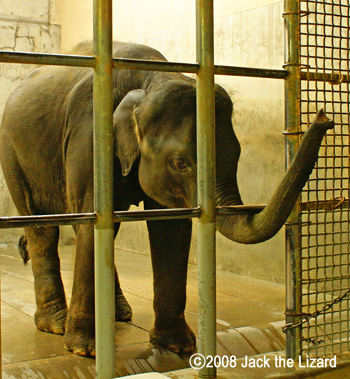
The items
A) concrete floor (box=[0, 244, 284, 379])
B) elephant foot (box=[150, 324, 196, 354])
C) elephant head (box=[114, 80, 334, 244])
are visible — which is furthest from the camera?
elephant foot (box=[150, 324, 196, 354])

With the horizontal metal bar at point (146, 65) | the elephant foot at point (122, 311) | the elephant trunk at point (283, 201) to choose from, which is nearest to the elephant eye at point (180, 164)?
the elephant trunk at point (283, 201)

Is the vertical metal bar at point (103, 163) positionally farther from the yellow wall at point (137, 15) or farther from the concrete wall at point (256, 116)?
the yellow wall at point (137, 15)

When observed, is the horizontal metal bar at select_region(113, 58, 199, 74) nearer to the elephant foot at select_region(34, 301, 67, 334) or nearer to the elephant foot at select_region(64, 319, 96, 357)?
the elephant foot at select_region(64, 319, 96, 357)

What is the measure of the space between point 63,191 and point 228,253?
7.22 feet

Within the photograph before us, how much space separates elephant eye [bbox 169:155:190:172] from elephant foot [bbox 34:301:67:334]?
4.45 feet

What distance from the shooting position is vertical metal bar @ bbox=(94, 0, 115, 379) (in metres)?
2.15

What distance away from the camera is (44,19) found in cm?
854

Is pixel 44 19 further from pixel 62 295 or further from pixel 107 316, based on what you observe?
pixel 107 316

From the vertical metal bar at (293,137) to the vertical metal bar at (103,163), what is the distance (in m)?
0.84

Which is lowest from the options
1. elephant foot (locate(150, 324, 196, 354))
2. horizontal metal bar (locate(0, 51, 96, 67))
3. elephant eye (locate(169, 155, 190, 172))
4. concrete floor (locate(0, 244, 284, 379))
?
concrete floor (locate(0, 244, 284, 379))

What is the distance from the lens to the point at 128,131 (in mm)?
3422

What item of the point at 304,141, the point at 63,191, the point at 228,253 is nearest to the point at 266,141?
the point at 228,253

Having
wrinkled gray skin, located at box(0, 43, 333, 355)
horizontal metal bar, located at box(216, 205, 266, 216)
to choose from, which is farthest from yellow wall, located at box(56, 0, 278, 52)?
horizontal metal bar, located at box(216, 205, 266, 216)

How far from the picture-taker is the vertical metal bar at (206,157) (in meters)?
2.36
